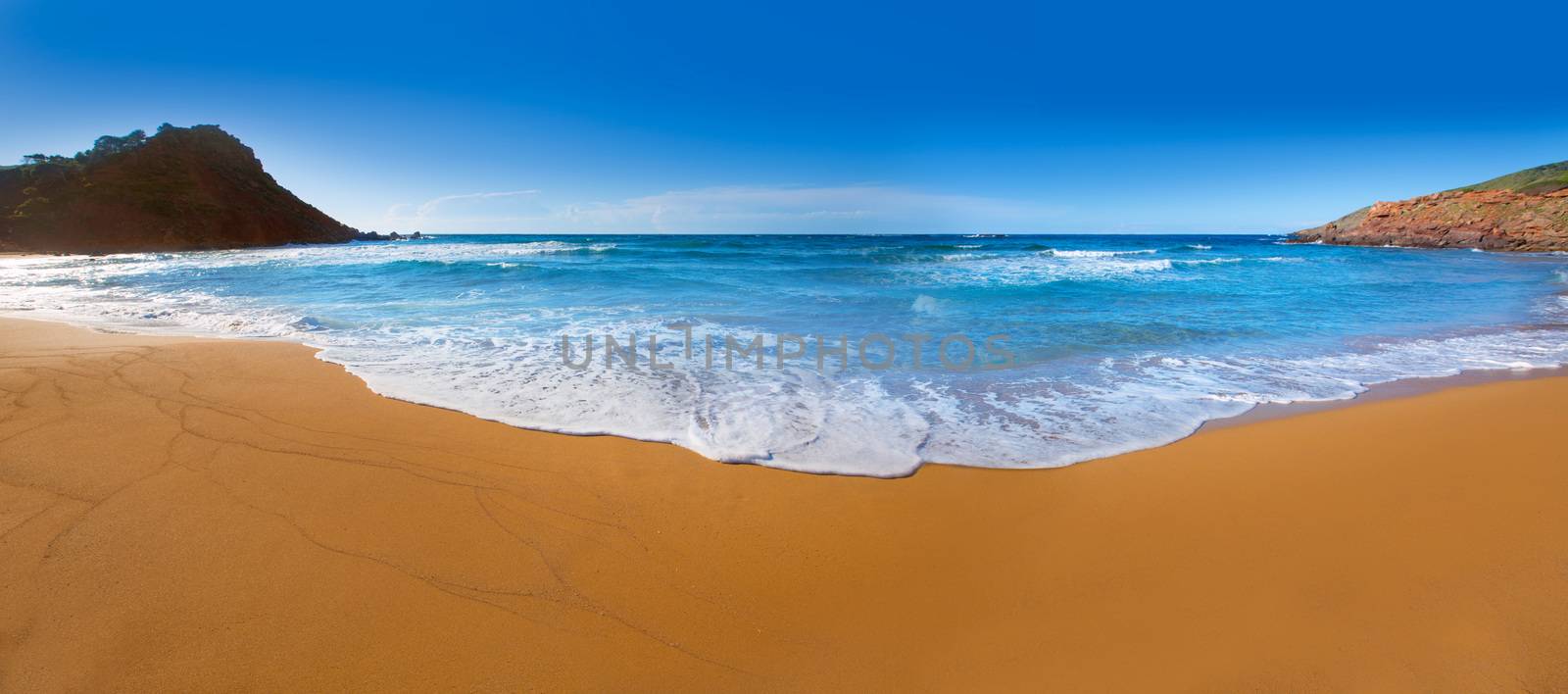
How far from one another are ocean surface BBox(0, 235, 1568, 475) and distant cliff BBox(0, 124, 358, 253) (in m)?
23.3

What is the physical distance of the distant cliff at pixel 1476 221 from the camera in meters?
29.5

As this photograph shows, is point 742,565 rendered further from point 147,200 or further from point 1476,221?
point 1476,221

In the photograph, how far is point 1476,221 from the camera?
108 feet

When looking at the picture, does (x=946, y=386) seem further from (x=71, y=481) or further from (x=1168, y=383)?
(x=71, y=481)

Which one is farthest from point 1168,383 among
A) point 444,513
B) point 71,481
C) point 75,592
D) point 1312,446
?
point 71,481

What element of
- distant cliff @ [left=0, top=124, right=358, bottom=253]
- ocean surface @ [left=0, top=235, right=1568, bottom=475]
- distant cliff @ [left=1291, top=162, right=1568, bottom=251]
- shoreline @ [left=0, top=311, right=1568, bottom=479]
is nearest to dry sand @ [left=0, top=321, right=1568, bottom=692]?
shoreline @ [left=0, top=311, right=1568, bottom=479]

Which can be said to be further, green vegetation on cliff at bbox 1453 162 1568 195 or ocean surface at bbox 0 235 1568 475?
green vegetation on cliff at bbox 1453 162 1568 195

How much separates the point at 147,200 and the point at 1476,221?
77.4 meters

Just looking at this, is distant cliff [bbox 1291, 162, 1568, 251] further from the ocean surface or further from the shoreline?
the shoreline

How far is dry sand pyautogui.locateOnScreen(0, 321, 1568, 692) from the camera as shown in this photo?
1.85m

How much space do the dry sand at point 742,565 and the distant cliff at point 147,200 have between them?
41239 millimetres

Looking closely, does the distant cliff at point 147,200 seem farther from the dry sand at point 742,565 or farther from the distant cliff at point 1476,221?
the distant cliff at point 1476,221

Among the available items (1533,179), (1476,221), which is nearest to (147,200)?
(1476,221)

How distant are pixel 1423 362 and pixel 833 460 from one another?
23.3ft
